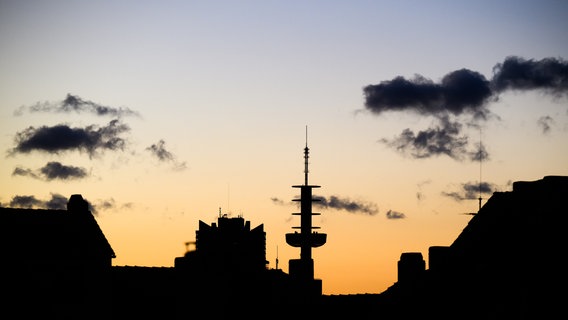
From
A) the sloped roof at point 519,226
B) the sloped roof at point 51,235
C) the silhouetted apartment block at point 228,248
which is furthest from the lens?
the silhouetted apartment block at point 228,248

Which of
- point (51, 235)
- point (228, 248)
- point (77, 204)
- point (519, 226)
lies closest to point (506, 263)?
point (519, 226)

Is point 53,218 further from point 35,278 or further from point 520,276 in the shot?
point 520,276

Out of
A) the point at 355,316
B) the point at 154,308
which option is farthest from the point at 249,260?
the point at 355,316

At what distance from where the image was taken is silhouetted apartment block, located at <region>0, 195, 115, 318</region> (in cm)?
6681

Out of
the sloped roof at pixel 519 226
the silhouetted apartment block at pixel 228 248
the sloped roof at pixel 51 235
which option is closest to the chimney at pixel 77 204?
the sloped roof at pixel 51 235

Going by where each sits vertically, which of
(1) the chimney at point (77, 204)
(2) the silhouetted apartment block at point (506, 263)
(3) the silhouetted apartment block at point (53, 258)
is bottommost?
(2) the silhouetted apartment block at point (506, 263)

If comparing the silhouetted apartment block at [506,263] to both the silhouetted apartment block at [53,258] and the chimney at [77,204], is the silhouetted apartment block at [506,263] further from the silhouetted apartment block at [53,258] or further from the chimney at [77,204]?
the chimney at [77,204]

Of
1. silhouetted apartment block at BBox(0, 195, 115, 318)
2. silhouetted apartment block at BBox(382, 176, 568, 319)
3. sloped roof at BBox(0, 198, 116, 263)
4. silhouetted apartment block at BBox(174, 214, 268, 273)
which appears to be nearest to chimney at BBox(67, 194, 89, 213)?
silhouetted apartment block at BBox(0, 195, 115, 318)

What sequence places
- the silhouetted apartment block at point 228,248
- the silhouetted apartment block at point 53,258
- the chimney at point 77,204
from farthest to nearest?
1. the silhouetted apartment block at point 228,248
2. the chimney at point 77,204
3. the silhouetted apartment block at point 53,258

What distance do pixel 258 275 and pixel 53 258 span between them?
20.9 m

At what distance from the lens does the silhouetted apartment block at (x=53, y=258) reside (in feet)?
219

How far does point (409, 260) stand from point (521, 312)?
10.8 meters

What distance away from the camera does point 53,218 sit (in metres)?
73.0

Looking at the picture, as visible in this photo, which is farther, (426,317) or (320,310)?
(320,310)
